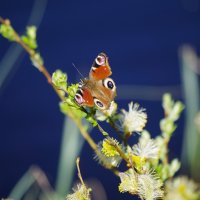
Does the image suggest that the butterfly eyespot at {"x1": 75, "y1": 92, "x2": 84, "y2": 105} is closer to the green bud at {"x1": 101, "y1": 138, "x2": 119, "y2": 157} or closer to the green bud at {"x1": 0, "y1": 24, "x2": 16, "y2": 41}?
the green bud at {"x1": 101, "y1": 138, "x2": 119, "y2": 157}

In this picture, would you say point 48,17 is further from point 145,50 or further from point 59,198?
point 59,198

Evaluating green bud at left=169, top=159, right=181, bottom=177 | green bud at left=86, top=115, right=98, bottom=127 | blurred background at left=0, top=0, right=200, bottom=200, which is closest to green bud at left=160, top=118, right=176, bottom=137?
green bud at left=169, top=159, right=181, bottom=177

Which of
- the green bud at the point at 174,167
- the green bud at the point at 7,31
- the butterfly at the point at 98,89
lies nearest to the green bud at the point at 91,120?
the butterfly at the point at 98,89

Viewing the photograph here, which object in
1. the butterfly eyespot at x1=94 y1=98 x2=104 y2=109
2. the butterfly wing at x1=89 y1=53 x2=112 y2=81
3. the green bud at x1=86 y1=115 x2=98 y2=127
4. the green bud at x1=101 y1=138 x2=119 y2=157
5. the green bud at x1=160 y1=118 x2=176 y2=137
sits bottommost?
the green bud at x1=101 y1=138 x2=119 y2=157

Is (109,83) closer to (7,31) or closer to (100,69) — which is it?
(100,69)

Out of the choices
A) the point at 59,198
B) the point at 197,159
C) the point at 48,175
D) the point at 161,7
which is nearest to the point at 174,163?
the point at 197,159

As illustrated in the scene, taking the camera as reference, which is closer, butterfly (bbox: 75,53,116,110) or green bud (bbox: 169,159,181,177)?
butterfly (bbox: 75,53,116,110)

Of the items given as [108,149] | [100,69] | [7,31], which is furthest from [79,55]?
[108,149]
